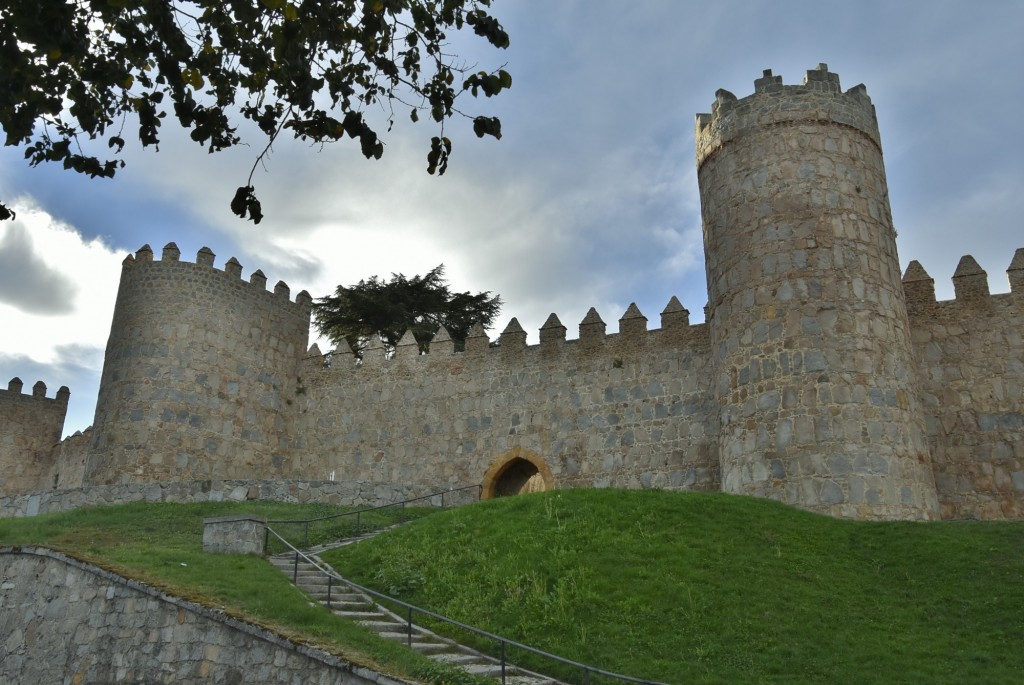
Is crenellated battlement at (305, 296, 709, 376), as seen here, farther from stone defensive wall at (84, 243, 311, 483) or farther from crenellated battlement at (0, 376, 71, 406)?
crenellated battlement at (0, 376, 71, 406)

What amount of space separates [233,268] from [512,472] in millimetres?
10298

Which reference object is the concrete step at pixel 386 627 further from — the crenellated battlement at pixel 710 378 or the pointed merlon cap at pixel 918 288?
the pointed merlon cap at pixel 918 288

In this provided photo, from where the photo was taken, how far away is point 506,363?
25.4 metres

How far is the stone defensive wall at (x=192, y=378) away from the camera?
79.8 feet

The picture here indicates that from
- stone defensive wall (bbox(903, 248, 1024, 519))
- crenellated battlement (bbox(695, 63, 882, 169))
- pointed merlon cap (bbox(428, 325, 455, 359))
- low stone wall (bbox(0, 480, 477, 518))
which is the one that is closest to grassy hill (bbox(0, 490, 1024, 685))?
low stone wall (bbox(0, 480, 477, 518))

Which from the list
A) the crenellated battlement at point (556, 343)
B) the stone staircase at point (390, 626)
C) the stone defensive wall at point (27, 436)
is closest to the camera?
the stone staircase at point (390, 626)

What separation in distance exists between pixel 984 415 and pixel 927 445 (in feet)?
7.19

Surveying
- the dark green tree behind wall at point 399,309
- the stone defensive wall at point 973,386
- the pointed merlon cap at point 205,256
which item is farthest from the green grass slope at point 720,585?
the dark green tree behind wall at point 399,309

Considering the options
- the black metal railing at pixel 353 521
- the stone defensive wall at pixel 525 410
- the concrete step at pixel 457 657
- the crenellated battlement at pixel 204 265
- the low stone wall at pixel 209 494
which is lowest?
the concrete step at pixel 457 657

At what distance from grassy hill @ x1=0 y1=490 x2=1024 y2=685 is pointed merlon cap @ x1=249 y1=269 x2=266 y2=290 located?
11617 millimetres

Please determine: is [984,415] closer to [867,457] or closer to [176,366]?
[867,457]

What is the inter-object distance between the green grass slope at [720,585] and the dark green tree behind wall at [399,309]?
2265 centimetres

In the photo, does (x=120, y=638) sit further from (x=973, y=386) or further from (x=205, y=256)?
(x=973, y=386)

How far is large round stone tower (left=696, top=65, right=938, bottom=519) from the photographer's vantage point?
17828 millimetres
